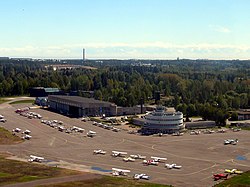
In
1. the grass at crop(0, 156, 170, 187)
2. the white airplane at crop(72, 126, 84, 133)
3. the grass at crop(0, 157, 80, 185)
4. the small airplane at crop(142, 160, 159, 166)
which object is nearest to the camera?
the grass at crop(0, 156, 170, 187)

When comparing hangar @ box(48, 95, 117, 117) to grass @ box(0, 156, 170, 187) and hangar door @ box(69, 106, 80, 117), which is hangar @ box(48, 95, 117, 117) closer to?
hangar door @ box(69, 106, 80, 117)

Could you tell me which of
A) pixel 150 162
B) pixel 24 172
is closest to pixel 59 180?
pixel 24 172

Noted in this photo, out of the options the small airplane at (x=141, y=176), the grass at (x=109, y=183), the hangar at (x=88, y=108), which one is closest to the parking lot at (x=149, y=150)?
the small airplane at (x=141, y=176)

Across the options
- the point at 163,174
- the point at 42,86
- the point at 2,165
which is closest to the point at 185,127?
the point at 163,174

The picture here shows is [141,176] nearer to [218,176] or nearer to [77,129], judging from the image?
[218,176]

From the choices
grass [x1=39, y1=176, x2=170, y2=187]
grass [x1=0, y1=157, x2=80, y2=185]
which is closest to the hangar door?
grass [x1=0, y1=157, x2=80, y2=185]
